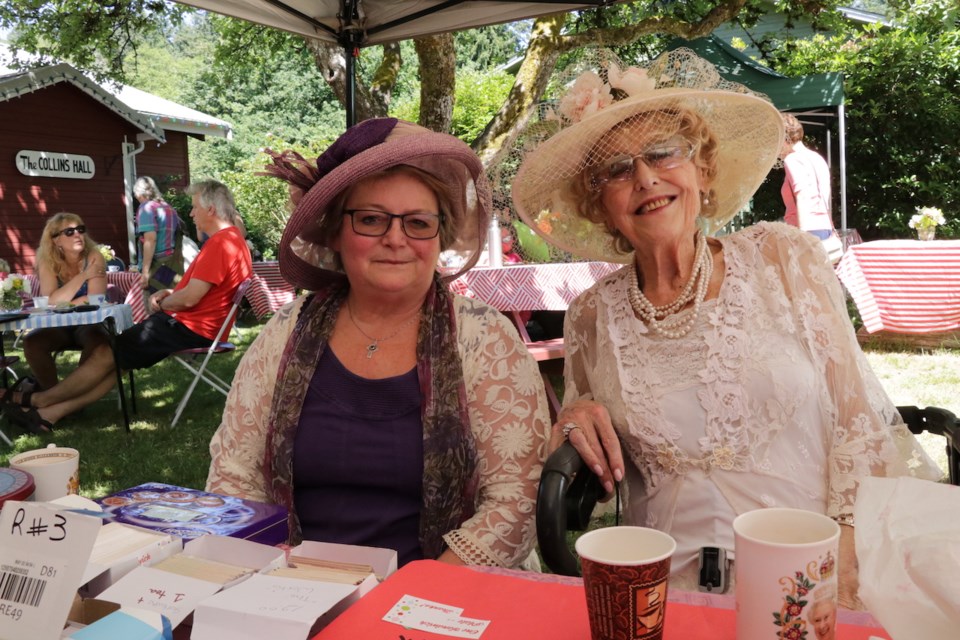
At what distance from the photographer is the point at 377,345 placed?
1963 millimetres

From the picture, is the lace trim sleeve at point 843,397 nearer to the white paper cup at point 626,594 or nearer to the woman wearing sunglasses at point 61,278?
the white paper cup at point 626,594

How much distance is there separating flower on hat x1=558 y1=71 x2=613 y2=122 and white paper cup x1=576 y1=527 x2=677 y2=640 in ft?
4.32

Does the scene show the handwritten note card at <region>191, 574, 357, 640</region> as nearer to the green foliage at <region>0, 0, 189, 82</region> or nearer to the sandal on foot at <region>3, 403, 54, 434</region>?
the sandal on foot at <region>3, 403, 54, 434</region>

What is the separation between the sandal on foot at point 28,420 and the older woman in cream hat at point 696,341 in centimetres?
516

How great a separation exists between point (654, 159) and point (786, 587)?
1.32m

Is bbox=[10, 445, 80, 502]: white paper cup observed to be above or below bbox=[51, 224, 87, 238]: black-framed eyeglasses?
below

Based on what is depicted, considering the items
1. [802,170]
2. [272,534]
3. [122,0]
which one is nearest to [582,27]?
[802,170]

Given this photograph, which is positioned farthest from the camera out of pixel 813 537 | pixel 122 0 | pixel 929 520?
pixel 122 0

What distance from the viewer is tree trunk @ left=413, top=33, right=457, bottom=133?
727cm

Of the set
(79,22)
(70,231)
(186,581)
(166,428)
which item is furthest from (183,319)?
(79,22)

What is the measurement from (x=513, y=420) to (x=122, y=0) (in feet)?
34.8

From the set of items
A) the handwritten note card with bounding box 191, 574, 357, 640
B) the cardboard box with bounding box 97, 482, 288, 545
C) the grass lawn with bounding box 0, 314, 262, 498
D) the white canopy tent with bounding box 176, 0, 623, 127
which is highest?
the white canopy tent with bounding box 176, 0, 623, 127

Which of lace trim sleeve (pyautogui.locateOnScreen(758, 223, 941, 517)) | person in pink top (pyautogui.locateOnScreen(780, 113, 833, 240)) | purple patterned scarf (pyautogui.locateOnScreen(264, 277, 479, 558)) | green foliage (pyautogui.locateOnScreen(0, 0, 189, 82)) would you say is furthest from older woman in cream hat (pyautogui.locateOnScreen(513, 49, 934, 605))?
green foliage (pyautogui.locateOnScreen(0, 0, 189, 82))

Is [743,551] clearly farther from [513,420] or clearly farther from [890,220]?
[890,220]
